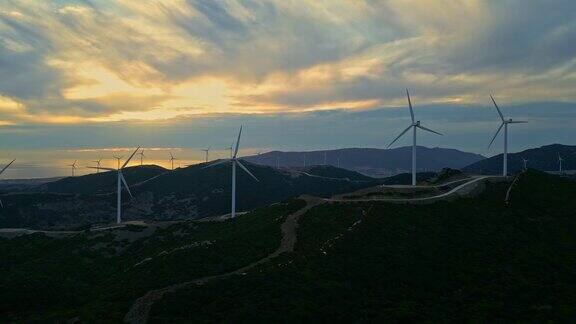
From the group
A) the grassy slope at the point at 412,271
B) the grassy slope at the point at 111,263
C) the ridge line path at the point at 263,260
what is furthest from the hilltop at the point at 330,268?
the ridge line path at the point at 263,260

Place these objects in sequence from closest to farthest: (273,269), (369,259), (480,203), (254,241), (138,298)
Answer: (138,298) < (273,269) < (369,259) < (254,241) < (480,203)

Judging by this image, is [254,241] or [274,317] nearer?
[274,317]

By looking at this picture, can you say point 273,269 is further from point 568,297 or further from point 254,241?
point 568,297

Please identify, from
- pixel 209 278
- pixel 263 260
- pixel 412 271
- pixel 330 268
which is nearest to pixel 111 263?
pixel 209 278

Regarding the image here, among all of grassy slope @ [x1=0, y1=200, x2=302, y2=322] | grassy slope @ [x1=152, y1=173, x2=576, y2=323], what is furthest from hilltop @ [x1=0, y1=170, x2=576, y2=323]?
grassy slope @ [x1=0, y1=200, x2=302, y2=322]

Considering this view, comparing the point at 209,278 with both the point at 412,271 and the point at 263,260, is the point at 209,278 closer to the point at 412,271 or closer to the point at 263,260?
the point at 263,260

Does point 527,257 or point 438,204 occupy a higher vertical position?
point 438,204

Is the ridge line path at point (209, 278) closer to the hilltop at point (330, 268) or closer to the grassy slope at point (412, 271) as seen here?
the hilltop at point (330, 268)

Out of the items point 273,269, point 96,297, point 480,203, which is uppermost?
point 480,203

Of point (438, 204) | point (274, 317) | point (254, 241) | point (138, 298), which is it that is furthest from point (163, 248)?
point (438, 204)
